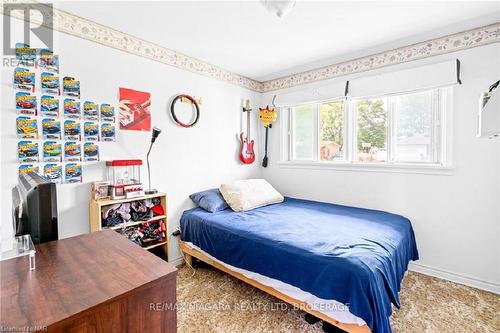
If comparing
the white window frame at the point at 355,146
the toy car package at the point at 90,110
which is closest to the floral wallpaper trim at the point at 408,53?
the white window frame at the point at 355,146

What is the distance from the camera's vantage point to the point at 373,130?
2.84 metres

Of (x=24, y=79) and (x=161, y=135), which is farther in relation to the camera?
(x=161, y=135)

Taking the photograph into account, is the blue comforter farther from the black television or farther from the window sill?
the black television

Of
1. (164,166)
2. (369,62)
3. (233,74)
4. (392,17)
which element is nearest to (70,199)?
(164,166)

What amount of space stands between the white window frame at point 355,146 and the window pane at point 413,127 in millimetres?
50

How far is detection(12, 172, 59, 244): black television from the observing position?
0.92 m

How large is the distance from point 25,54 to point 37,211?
1607 millimetres

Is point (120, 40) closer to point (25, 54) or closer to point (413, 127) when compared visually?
point (25, 54)

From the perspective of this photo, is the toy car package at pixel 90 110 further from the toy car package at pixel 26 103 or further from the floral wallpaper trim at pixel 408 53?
the floral wallpaper trim at pixel 408 53

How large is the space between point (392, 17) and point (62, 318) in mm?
2757

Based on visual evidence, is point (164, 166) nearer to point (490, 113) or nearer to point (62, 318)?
point (62, 318)

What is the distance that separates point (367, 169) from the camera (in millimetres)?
2801

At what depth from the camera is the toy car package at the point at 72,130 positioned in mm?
2008

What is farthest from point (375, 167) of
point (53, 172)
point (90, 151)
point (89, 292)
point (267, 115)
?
point (53, 172)
